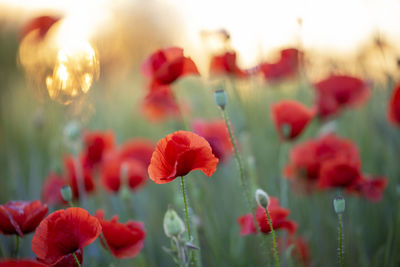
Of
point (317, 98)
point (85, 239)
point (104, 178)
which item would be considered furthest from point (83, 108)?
point (317, 98)

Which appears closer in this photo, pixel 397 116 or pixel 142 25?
pixel 397 116

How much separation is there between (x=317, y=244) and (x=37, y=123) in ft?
3.81

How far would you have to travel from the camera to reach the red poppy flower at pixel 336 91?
1.39m

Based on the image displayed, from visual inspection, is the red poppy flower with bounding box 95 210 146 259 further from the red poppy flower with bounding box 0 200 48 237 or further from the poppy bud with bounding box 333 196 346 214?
the poppy bud with bounding box 333 196 346 214

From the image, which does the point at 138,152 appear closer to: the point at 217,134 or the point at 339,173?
the point at 217,134

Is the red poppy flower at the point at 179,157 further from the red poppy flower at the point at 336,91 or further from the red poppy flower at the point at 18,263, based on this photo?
the red poppy flower at the point at 336,91

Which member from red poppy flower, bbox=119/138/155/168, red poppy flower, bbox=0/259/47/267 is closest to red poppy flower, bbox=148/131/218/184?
red poppy flower, bbox=0/259/47/267

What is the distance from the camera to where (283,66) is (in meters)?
1.67

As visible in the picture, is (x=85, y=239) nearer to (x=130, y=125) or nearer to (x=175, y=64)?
(x=175, y=64)

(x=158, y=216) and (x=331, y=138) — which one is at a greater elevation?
(x=331, y=138)

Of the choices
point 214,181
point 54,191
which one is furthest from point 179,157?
point 214,181

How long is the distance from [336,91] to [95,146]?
88cm

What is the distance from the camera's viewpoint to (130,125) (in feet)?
9.51

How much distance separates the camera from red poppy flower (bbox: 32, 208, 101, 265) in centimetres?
66
